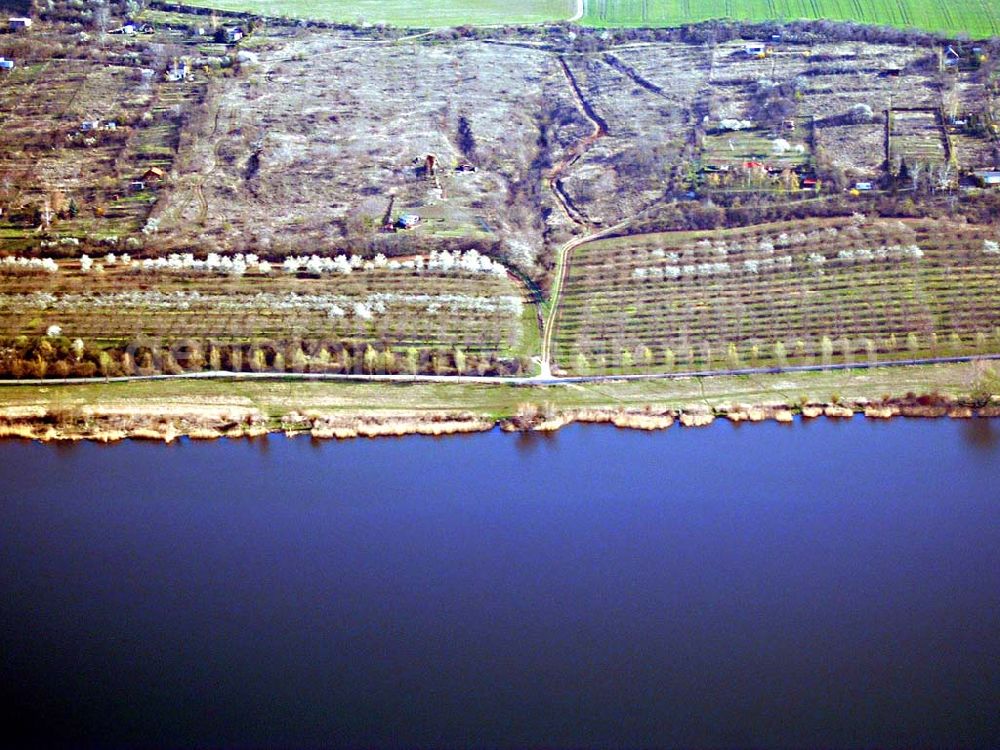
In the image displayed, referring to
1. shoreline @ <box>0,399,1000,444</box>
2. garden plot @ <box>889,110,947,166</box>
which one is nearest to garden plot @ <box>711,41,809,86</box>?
garden plot @ <box>889,110,947,166</box>

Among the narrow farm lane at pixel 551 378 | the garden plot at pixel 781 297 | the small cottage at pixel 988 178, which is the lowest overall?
the narrow farm lane at pixel 551 378

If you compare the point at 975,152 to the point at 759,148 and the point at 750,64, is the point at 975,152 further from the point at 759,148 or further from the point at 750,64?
the point at 750,64

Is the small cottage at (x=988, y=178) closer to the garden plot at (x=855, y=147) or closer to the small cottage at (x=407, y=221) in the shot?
the garden plot at (x=855, y=147)

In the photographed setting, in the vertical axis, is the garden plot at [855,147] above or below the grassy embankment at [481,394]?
above

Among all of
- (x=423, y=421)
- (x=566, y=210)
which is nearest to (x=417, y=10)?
(x=566, y=210)

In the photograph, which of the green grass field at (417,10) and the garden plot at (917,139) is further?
the green grass field at (417,10)

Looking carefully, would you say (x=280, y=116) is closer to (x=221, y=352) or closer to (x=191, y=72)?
(x=191, y=72)

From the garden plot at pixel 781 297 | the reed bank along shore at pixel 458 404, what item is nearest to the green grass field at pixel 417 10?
the garden plot at pixel 781 297

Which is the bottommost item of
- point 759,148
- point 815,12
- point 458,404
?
point 458,404

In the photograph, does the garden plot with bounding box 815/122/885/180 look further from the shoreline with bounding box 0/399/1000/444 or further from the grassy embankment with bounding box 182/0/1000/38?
the shoreline with bounding box 0/399/1000/444
